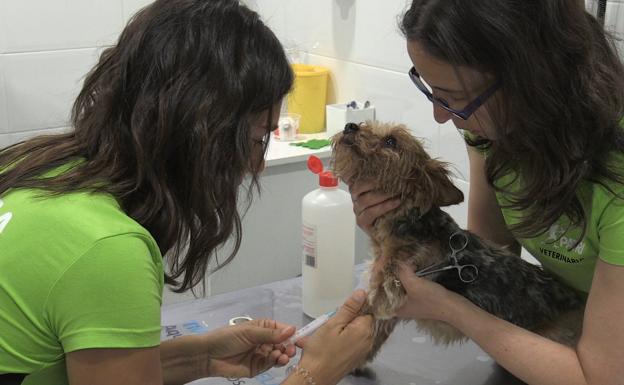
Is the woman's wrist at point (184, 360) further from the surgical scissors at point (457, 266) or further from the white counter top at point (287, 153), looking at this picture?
Result: the white counter top at point (287, 153)

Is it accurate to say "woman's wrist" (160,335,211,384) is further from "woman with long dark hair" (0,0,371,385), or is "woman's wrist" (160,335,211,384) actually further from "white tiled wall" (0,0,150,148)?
"white tiled wall" (0,0,150,148)

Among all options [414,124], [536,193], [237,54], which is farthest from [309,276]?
[414,124]

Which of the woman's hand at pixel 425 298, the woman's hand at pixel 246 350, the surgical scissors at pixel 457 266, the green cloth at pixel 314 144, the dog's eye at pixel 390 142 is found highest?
the dog's eye at pixel 390 142

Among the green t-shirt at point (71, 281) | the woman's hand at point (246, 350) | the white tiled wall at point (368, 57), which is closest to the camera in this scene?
the green t-shirt at point (71, 281)

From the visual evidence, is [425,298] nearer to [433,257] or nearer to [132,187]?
[433,257]

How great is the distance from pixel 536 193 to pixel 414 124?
1.18m

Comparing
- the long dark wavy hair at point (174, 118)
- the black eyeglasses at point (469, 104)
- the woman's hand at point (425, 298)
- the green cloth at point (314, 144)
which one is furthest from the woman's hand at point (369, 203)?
the green cloth at point (314, 144)

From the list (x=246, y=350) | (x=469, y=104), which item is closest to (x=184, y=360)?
(x=246, y=350)

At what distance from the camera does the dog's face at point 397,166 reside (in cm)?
138

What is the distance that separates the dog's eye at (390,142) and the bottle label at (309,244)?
0.31m

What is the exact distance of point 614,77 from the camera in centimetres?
118

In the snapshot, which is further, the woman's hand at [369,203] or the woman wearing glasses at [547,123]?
the woman's hand at [369,203]

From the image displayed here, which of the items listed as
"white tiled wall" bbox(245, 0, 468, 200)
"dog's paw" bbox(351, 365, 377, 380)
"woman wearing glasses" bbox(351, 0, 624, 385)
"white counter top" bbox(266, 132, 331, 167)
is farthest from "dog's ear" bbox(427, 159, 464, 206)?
"white counter top" bbox(266, 132, 331, 167)

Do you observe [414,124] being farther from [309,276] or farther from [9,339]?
[9,339]
